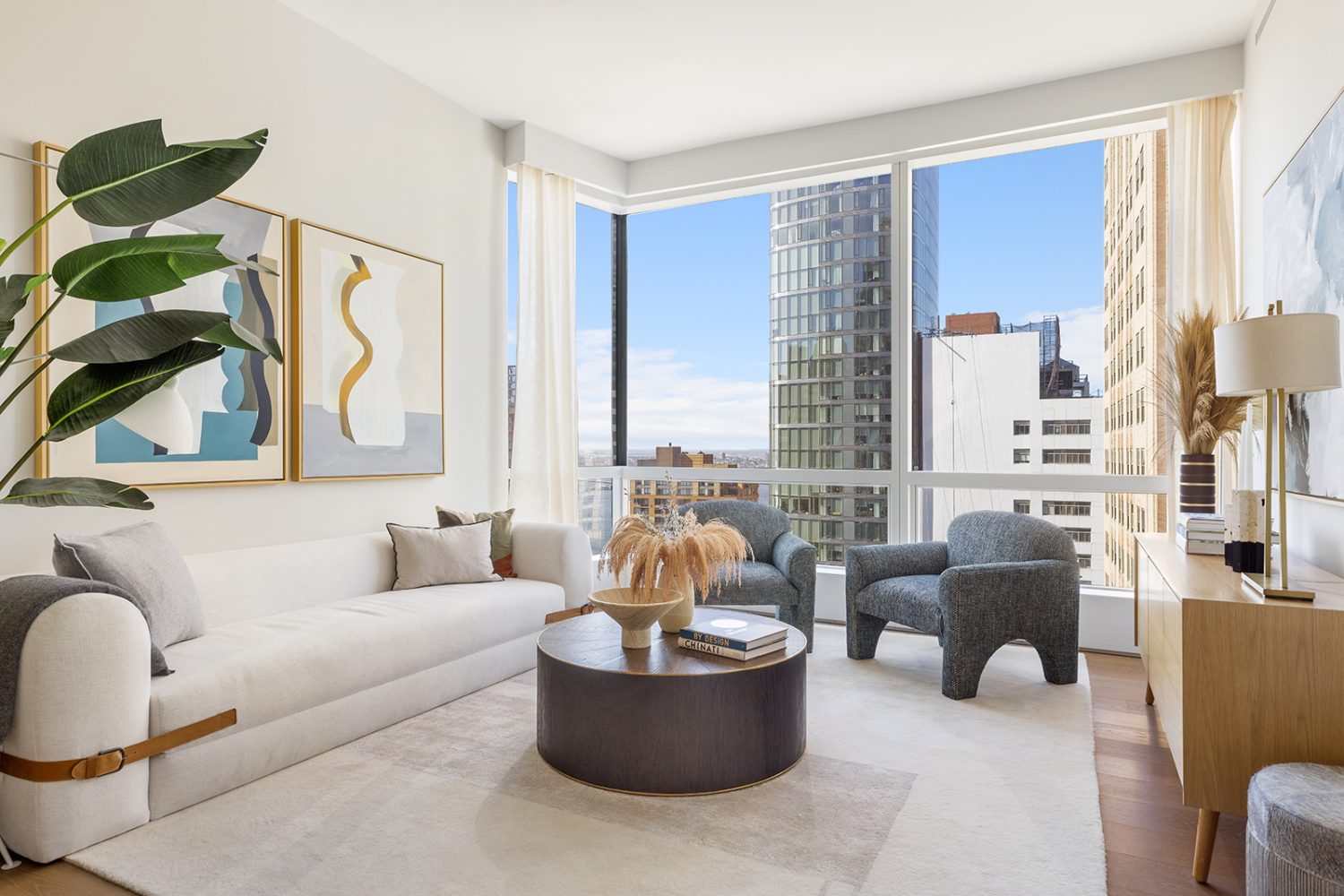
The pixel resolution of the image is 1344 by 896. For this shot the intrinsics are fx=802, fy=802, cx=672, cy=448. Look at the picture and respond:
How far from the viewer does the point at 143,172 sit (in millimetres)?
1637

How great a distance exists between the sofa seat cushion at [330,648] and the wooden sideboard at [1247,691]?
250cm

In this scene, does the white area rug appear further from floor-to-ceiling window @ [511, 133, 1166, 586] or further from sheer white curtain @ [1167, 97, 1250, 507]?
sheer white curtain @ [1167, 97, 1250, 507]

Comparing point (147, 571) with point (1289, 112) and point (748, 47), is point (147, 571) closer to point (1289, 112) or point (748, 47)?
point (748, 47)

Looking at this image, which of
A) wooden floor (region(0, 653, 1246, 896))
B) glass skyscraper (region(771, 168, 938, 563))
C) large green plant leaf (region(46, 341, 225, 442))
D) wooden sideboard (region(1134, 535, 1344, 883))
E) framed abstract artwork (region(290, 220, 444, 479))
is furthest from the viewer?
glass skyscraper (region(771, 168, 938, 563))

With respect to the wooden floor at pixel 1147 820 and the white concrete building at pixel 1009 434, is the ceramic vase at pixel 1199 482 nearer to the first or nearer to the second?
the white concrete building at pixel 1009 434

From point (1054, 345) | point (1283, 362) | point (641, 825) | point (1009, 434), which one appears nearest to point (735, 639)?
point (641, 825)

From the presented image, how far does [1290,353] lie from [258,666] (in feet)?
9.99

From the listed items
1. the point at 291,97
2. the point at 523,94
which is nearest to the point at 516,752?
the point at 291,97

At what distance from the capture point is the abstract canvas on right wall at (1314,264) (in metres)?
2.29

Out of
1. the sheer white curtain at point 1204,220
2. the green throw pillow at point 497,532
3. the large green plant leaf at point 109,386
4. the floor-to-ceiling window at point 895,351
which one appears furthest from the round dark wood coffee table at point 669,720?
the sheer white curtain at point 1204,220

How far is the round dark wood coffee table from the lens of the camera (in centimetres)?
242

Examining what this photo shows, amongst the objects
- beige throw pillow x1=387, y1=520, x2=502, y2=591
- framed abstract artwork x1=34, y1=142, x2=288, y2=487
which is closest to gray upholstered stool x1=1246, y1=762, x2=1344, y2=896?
beige throw pillow x1=387, y1=520, x2=502, y2=591

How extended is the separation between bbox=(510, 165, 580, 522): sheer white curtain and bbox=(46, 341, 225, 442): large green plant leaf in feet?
10.1

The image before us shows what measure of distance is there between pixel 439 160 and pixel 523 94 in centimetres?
58
